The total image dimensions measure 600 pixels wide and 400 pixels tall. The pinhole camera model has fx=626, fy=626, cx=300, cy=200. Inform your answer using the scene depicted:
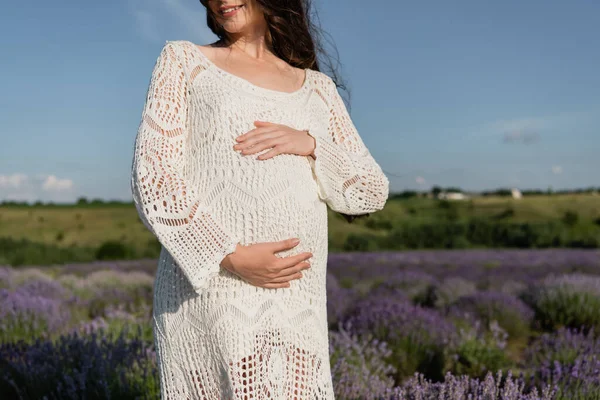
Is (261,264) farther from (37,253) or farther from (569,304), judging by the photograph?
(37,253)

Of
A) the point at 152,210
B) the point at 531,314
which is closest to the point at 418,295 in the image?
the point at 531,314

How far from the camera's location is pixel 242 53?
7.20 feet

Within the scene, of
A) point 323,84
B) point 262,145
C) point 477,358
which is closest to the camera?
point 262,145

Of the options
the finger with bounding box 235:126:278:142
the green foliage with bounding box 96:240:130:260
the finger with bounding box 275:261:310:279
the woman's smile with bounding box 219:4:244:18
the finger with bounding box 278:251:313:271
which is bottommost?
the green foliage with bounding box 96:240:130:260

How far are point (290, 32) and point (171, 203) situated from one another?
2.88 ft

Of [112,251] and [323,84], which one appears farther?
→ [112,251]

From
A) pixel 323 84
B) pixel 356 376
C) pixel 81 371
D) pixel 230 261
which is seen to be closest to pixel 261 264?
pixel 230 261

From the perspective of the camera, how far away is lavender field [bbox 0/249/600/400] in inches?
132

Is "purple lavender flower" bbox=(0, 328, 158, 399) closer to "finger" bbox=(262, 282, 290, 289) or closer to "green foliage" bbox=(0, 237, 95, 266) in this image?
"finger" bbox=(262, 282, 290, 289)

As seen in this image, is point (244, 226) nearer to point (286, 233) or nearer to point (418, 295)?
point (286, 233)

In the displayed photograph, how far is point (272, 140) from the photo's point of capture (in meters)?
1.91

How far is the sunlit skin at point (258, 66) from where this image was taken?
1.90 m

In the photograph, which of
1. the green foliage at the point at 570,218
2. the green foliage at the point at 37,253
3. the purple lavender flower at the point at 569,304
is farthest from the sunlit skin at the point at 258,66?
the green foliage at the point at 570,218

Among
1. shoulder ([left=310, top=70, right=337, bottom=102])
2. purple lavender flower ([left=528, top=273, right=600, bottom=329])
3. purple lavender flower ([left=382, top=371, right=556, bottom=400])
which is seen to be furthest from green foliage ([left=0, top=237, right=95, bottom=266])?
shoulder ([left=310, top=70, right=337, bottom=102])
